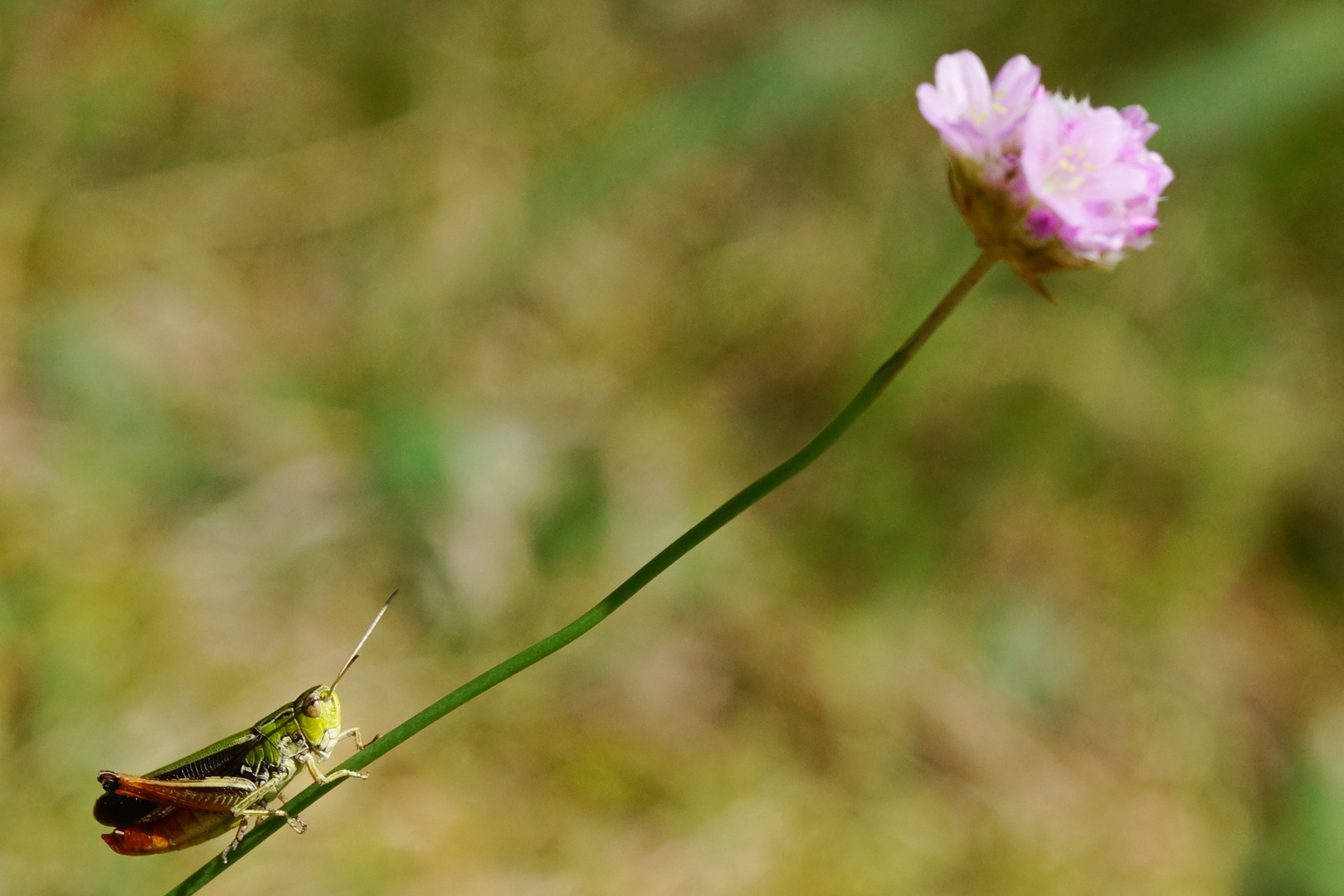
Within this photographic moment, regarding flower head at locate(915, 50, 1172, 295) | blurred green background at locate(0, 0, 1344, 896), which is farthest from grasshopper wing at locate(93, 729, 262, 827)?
blurred green background at locate(0, 0, 1344, 896)

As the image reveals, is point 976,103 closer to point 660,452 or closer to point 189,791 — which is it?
point 189,791

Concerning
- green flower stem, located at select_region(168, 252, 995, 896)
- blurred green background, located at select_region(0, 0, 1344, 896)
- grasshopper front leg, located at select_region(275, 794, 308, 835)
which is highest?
blurred green background, located at select_region(0, 0, 1344, 896)

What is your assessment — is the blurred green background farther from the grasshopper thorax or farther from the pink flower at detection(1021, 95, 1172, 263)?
the pink flower at detection(1021, 95, 1172, 263)

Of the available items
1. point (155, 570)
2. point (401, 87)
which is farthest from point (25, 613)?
point (401, 87)

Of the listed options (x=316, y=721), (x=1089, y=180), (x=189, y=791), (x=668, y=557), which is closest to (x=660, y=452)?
(x=316, y=721)

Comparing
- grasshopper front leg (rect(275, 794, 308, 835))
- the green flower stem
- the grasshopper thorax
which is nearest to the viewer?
the green flower stem

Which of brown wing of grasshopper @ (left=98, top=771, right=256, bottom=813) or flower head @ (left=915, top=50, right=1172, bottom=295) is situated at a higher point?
brown wing of grasshopper @ (left=98, top=771, right=256, bottom=813)

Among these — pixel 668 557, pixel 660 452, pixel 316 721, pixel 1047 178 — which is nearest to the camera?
pixel 668 557
